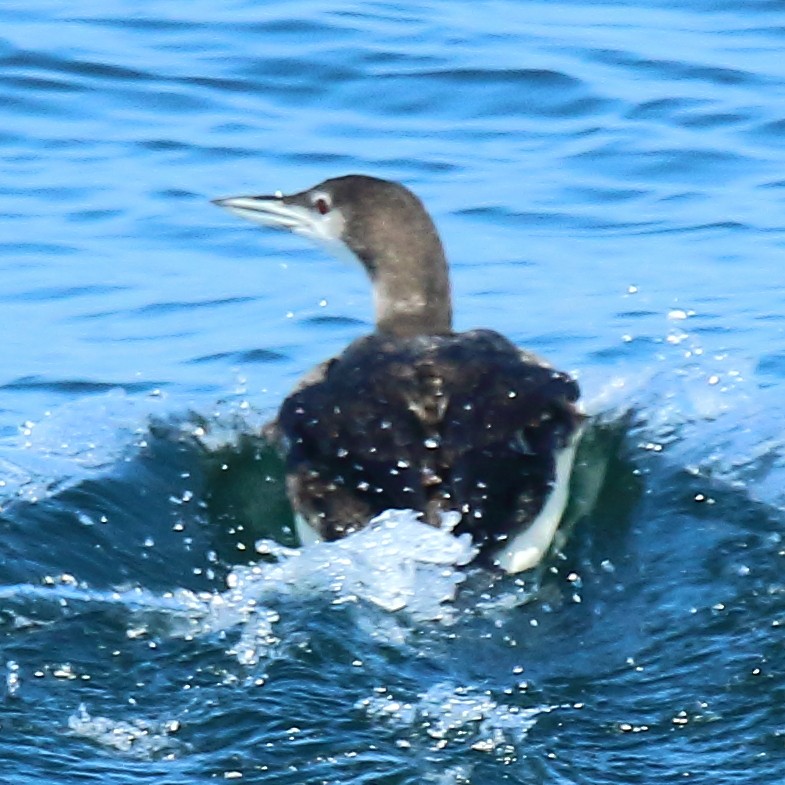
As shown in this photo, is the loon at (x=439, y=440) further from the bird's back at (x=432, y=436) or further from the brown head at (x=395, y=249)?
the brown head at (x=395, y=249)

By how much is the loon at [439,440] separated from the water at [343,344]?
15 centimetres

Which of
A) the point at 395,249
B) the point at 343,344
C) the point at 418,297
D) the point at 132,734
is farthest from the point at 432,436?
the point at 343,344

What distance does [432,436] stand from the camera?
21.6 feet

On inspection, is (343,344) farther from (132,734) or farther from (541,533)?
(132,734)

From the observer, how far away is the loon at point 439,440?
6508mm

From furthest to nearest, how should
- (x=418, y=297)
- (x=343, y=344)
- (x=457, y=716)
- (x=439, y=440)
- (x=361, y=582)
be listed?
(x=343, y=344) → (x=418, y=297) → (x=439, y=440) → (x=361, y=582) → (x=457, y=716)

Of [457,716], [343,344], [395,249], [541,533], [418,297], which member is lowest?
[457,716]

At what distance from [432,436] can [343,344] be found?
9.61ft

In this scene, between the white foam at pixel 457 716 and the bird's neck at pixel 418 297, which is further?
the bird's neck at pixel 418 297

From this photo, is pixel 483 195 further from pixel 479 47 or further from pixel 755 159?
pixel 479 47

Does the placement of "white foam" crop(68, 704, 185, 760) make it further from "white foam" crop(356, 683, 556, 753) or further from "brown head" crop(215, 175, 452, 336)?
"brown head" crop(215, 175, 452, 336)

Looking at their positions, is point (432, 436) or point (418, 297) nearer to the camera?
point (432, 436)

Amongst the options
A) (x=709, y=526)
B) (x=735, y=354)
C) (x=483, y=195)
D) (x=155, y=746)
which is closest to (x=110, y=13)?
(x=483, y=195)

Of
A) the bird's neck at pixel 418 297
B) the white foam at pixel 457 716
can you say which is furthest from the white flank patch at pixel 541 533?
the white foam at pixel 457 716
